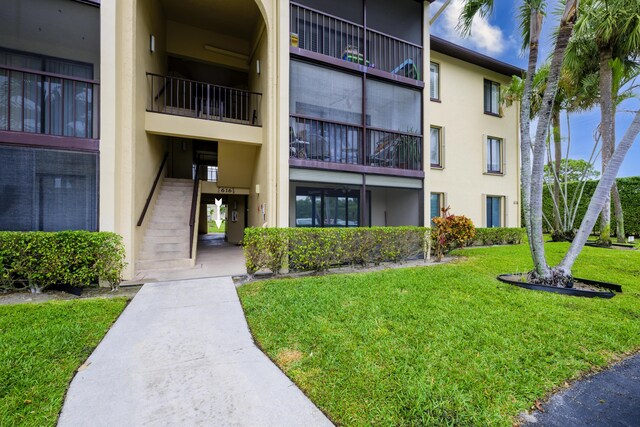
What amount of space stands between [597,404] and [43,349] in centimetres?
567

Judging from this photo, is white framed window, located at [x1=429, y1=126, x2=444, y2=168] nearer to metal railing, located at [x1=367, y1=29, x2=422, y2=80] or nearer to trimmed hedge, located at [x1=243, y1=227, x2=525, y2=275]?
metal railing, located at [x1=367, y1=29, x2=422, y2=80]

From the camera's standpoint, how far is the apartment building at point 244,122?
5.64m

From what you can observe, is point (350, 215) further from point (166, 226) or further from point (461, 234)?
point (166, 226)

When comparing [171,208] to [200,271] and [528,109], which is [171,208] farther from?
[528,109]

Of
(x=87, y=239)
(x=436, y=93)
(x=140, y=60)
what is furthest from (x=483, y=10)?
(x=87, y=239)

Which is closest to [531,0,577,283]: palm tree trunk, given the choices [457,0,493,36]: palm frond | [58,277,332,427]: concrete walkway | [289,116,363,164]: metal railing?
[457,0,493,36]: palm frond

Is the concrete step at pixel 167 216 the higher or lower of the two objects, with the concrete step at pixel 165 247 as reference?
higher

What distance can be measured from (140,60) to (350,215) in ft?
26.6

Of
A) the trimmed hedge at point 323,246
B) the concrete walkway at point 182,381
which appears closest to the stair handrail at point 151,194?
the trimmed hedge at point 323,246

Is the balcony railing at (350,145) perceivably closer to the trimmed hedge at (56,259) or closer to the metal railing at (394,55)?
the metal railing at (394,55)

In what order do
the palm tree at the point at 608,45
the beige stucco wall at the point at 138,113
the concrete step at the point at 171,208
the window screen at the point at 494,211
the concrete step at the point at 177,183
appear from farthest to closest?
1. the window screen at the point at 494,211
2. the concrete step at the point at 177,183
3. the palm tree at the point at 608,45
4. the concrete step at the point at 171,208
5. the beige stucco wall at the point at 138,113

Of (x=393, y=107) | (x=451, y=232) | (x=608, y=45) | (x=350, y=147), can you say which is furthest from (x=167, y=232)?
(x=608, y=45)

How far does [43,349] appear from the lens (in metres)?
3.12

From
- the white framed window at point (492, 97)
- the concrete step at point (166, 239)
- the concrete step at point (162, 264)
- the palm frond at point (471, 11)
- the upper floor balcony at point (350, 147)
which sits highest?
the white framed window at point (492, 97)
